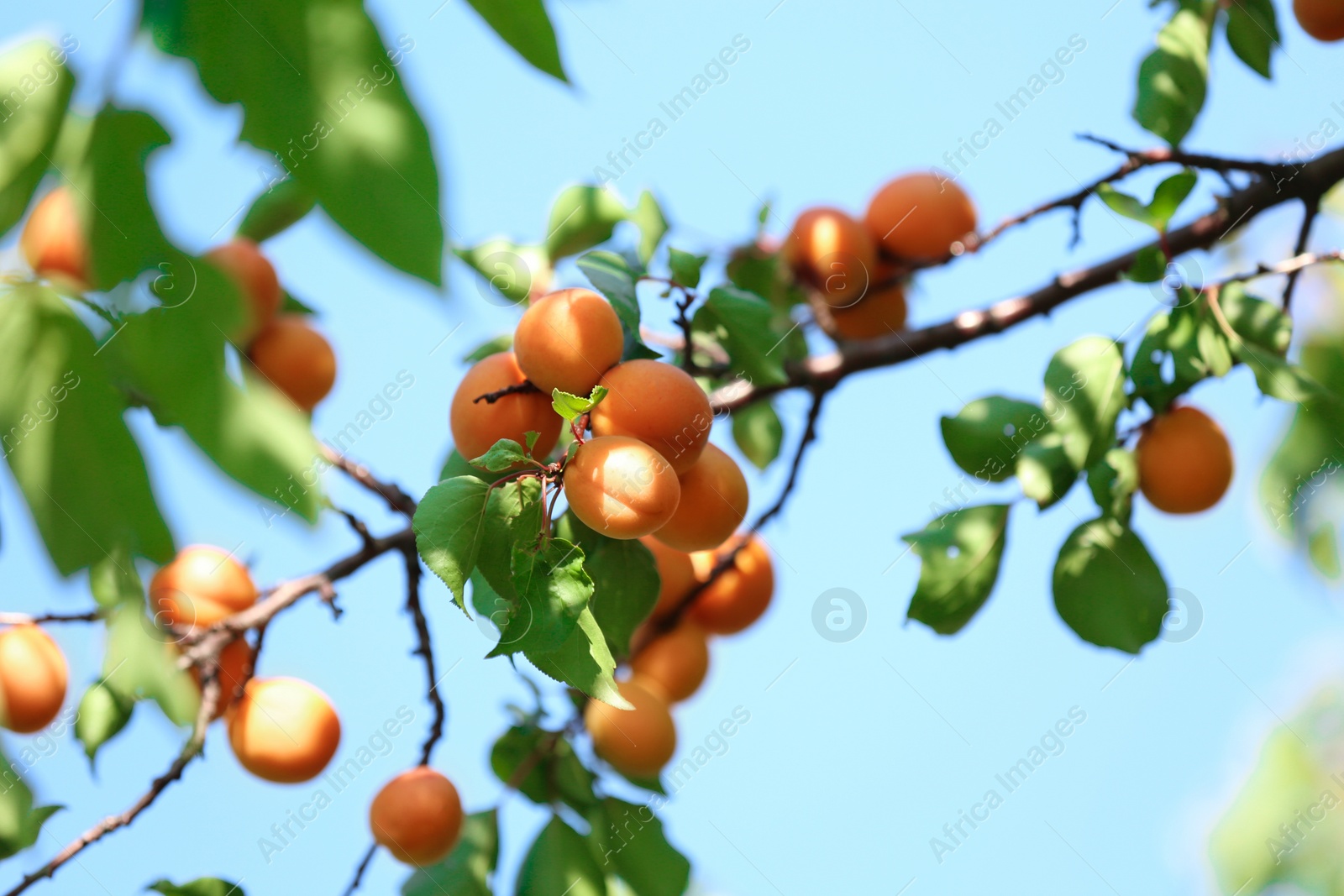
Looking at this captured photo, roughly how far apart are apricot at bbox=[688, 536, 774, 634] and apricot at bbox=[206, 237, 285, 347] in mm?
726

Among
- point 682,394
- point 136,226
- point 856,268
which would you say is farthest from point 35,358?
point 856,268

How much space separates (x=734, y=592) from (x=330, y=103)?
1207 mm

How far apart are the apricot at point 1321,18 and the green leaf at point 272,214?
1477 millimetres

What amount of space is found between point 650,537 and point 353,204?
0.88 meters

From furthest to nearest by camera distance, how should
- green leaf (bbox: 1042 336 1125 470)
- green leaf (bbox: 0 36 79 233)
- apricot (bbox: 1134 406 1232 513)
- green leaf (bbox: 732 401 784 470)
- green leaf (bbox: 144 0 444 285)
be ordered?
green leaf (bbox: 732 401 784 470), apricot (bbox: 1134 406 1232 513), green leaf (bbox: 1042 336 1125 470), green leaf (bbox: 0 36 79 233), green leaf (bbox: 144 0 444 285)

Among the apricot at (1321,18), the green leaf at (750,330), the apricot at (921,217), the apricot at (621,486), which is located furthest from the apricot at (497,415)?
the apricot at (1321,18)

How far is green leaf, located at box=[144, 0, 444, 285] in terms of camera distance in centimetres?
38

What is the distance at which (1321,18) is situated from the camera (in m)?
1.51

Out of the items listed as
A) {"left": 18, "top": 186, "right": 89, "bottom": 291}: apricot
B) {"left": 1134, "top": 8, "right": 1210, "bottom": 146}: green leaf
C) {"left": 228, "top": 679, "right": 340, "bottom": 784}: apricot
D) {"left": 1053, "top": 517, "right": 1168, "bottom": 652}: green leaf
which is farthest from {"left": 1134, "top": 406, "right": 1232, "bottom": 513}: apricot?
{"left": 18, "top": 186, "right": 89, "bottom": 291}: apricot

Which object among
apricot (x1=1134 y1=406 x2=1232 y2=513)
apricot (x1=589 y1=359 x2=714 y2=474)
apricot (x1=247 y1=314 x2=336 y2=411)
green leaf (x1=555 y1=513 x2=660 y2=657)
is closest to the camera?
apricot (x1=589 y1=359 x2=714 y2=474)

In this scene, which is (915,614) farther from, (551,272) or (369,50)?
(369,50)

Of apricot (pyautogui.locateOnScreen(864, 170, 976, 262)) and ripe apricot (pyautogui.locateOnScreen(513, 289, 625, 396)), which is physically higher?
apricot (pyautogui.locateOnScreen(864, 170, 976, 262))

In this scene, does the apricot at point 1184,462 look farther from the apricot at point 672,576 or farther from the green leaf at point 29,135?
the green leaf at point 29,135

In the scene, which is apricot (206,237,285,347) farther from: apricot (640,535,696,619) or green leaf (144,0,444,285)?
green leaf (144,0,444,285)
